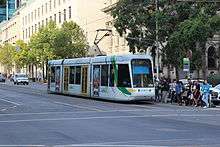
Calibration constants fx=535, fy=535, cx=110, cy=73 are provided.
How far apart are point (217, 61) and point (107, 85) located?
3002 cm

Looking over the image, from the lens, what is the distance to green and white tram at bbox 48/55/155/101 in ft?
111

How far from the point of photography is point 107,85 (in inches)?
1409

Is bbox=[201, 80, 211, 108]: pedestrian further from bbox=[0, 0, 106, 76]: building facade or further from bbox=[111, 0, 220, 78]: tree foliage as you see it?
bbox=[0, 0, 106, 76]: building facade

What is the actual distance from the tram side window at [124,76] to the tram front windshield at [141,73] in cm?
41

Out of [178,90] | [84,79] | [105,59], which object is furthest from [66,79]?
[178,90]

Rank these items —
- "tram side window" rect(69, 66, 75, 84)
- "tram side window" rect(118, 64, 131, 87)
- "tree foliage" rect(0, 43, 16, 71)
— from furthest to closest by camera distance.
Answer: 1. "tree foliage" rect(0, 43, 16, 71)
2. "tram side window" rect(69, 66, 75, 84)
3. "tram side window" rect(118, 64, 131, 87)

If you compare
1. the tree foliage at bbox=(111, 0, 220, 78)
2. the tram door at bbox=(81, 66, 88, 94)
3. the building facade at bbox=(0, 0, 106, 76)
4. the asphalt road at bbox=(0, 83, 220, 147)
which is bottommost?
the asphalt road at bbox=(0, 83, 220, 147)

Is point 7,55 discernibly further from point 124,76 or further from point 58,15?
point 124,76

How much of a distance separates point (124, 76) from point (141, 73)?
1.10 m

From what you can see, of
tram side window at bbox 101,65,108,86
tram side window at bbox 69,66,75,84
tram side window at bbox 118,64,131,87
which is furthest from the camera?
tram side window at bbox 69,66,75,84

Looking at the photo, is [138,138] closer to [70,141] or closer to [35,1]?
[70,141]

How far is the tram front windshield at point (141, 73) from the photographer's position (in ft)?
111

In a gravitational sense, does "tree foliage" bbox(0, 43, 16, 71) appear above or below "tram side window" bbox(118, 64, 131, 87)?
above

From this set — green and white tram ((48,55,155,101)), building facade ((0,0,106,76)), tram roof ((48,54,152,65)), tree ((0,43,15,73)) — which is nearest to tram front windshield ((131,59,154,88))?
green and white tram ((48,55,155,101))
